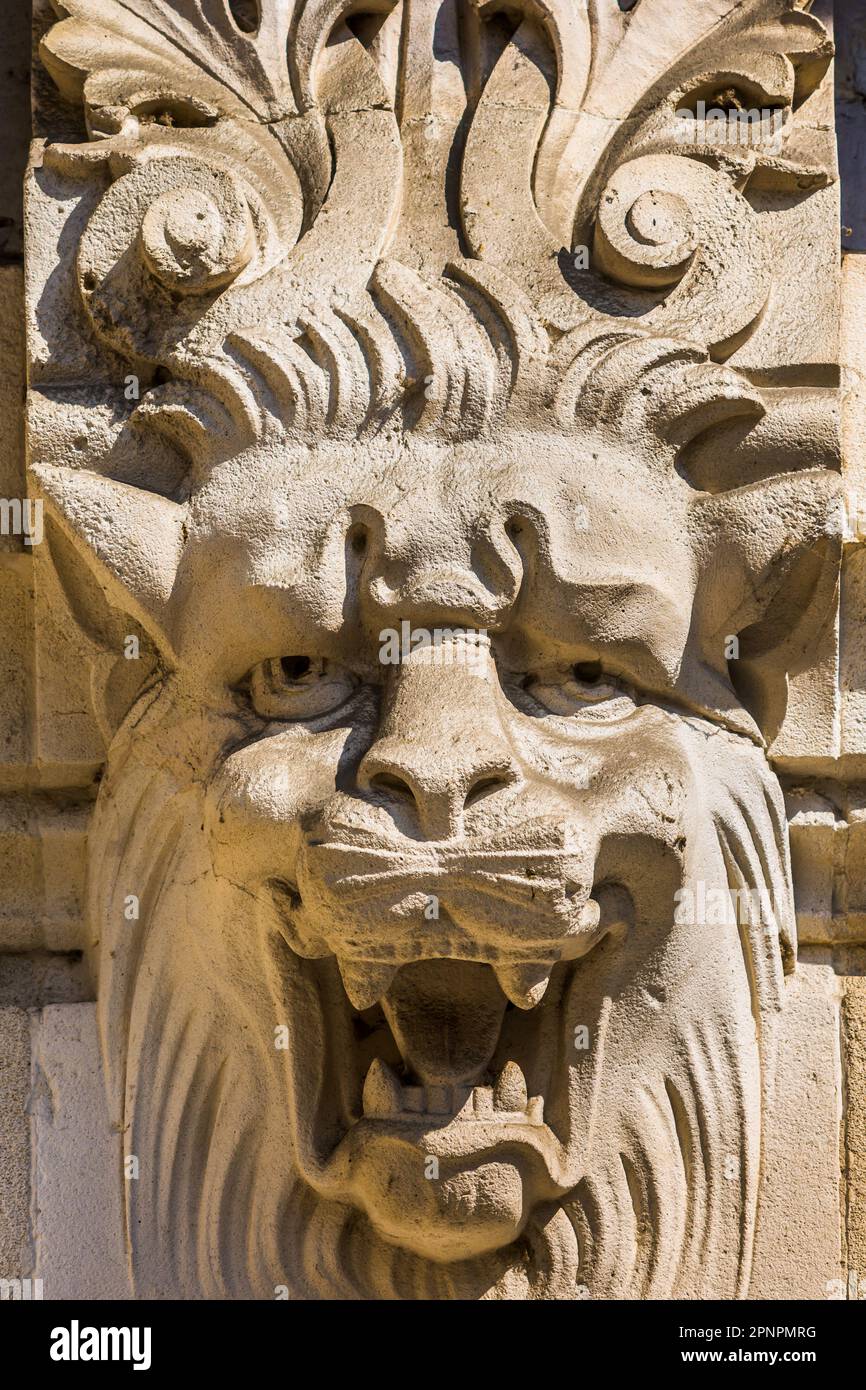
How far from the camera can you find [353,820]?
185cm

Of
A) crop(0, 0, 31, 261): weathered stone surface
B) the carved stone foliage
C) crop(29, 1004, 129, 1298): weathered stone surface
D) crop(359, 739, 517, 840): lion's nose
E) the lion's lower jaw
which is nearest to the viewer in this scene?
crop(359, 739, 517, 840): lion's nose

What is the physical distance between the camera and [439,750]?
6.12 feet

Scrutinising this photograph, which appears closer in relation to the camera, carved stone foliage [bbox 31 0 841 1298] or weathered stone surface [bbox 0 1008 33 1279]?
carved stone foliage [bbox 31 0 841 1298]

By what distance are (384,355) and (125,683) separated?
19.2 inches

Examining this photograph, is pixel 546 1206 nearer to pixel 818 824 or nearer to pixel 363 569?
pixel 818 824

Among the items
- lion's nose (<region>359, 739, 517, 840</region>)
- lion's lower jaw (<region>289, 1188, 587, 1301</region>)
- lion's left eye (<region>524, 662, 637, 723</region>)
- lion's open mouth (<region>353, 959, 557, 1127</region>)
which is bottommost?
lion's lower jaw (<region>289, 1188, 587, 1301</region>)

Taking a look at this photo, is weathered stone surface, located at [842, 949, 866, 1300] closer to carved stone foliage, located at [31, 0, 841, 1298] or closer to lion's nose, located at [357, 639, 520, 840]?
carved stone foliage, located at [31, 0, 841, 1298]

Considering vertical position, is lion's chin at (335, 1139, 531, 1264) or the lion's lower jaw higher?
lion's chin at (335, 1139, 531, 1264)

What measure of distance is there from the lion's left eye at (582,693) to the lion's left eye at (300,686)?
199 mm

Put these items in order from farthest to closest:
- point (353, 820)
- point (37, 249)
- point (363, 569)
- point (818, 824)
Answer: point (818, 824) → point (37, 249) → point (363, 569) → point (353, 820)

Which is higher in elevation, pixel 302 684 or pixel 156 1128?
pixel 302 684

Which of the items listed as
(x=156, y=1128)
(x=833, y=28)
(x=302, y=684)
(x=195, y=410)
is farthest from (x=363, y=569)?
(x=833, y=28)

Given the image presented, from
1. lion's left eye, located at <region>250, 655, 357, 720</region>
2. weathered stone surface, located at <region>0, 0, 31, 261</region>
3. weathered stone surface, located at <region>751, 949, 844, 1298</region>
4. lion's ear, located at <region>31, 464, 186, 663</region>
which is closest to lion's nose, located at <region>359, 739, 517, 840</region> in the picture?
lion's left eye, located at <region>250, 655, 357, 720</region>

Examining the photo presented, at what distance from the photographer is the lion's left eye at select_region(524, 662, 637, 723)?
2.01 m
